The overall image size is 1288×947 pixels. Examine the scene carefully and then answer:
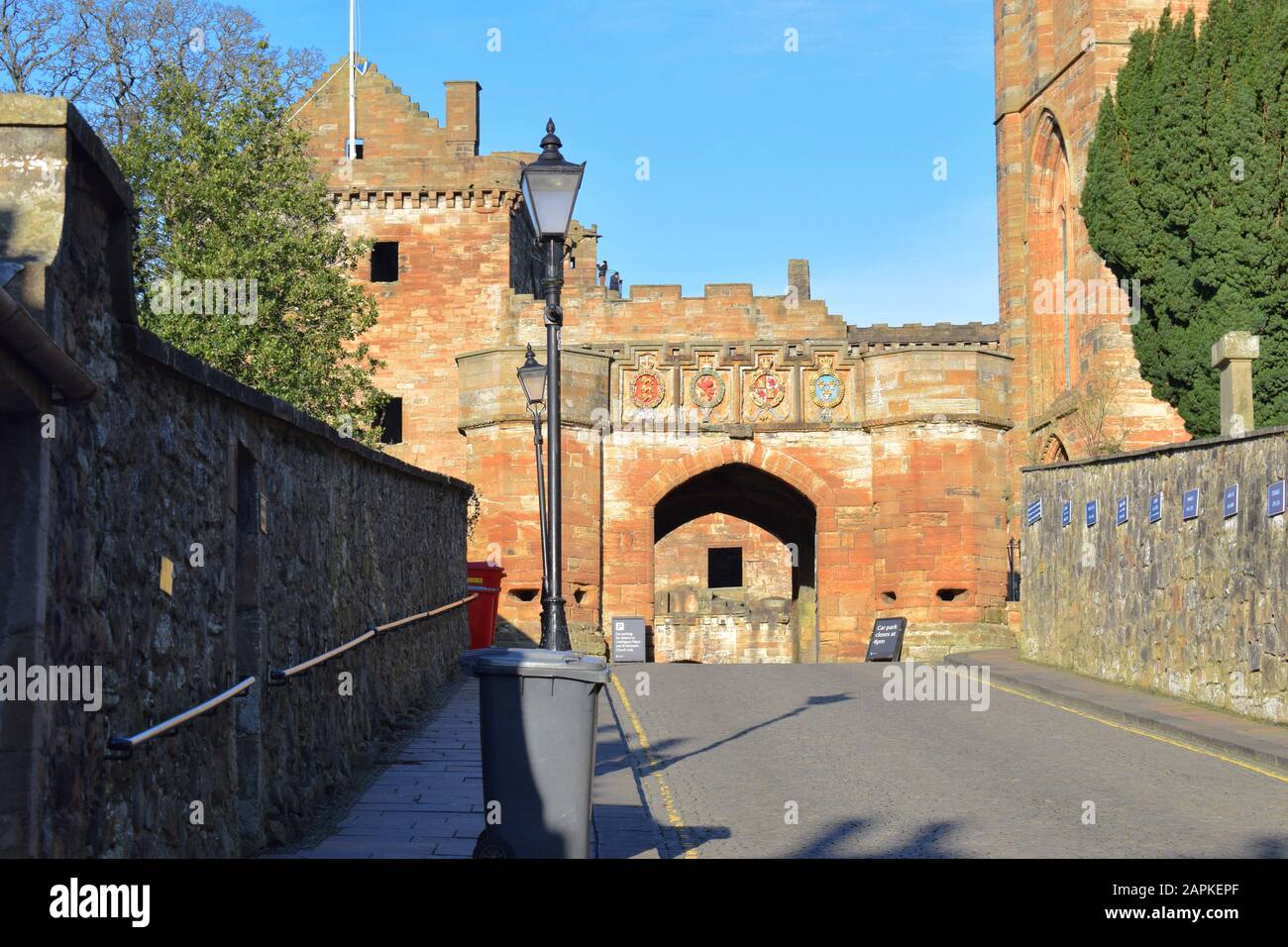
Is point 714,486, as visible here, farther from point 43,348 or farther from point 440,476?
point 43,348

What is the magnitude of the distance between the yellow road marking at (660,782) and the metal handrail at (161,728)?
2.25 m

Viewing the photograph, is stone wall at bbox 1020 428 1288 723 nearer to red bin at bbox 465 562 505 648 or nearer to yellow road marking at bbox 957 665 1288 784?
yellow road marking at bbox 957 665 1288 784

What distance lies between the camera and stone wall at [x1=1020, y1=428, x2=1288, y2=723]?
14.3 metres

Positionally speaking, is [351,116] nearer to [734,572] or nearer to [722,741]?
[734,572]

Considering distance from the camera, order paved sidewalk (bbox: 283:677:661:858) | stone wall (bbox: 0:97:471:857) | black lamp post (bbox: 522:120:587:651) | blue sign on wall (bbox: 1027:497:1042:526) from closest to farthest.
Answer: stone wall (bbox: 0:97:471:857) < paved sidewalk (bbox: 283:677:661:858) < black lamp post (bbox: 522:120:587:651) < blue sign on wall (bbox: 1027:497:1042:526)

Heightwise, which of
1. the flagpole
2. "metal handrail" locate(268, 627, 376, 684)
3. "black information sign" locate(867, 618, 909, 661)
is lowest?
"black information sign" locate(867, 618, 909, 661)

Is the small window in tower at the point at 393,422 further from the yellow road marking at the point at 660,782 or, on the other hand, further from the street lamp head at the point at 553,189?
the street lamp head at the point at 553,189

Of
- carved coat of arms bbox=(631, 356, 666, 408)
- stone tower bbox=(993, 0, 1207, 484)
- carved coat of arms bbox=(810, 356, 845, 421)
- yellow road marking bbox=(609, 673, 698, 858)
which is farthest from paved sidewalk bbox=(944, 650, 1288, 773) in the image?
stone tower bbox=(993, 0, 1207, 484)

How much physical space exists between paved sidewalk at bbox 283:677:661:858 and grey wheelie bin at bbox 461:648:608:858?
57 centimetres

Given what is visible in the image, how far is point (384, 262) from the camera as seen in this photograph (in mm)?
44812

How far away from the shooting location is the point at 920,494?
27984 millimetres

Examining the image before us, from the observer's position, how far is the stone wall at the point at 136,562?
5090 mm

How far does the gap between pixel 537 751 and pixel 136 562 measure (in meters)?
2.41

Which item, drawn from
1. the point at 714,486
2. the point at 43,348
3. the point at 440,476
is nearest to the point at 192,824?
the point at 43,348
